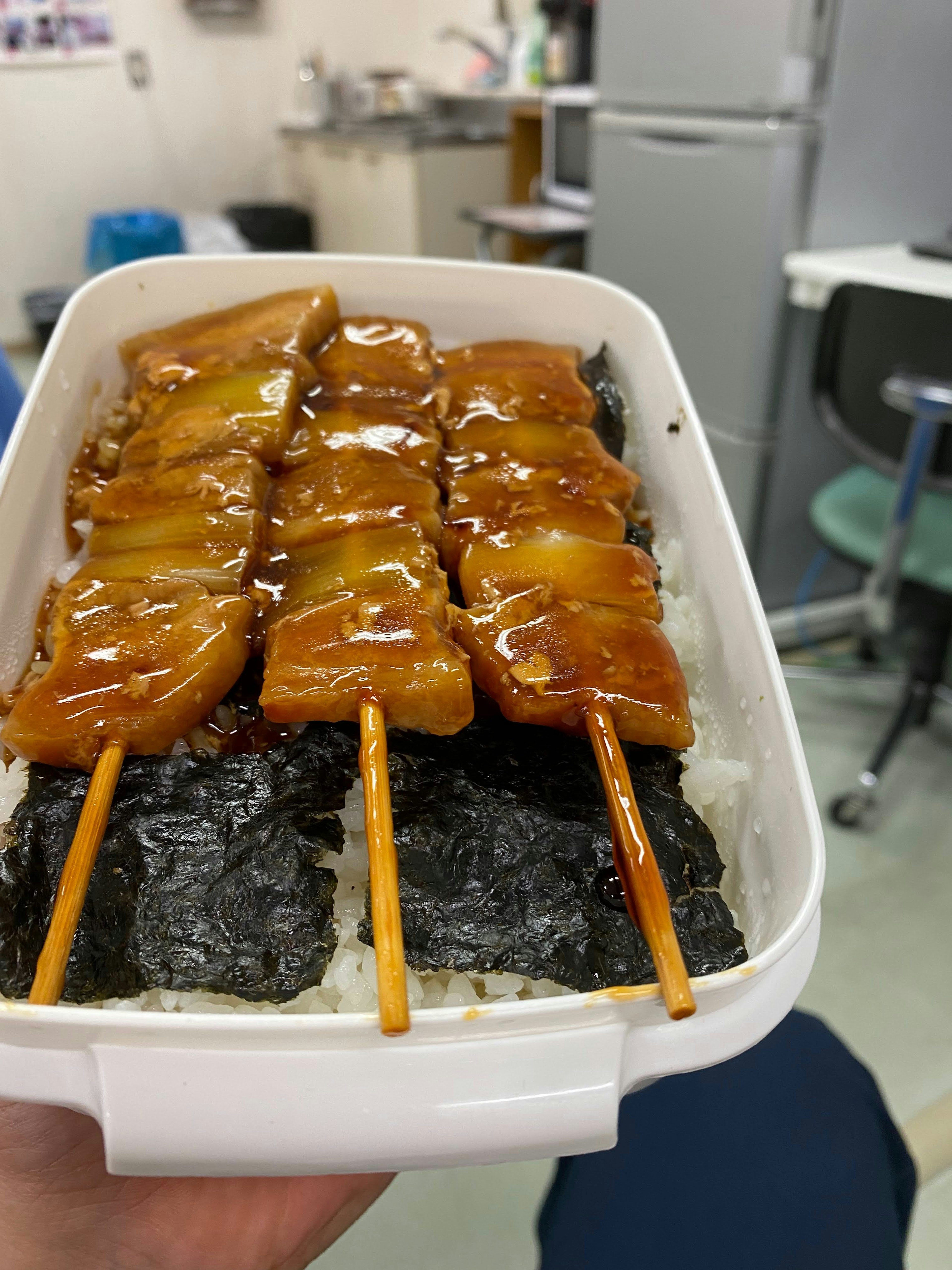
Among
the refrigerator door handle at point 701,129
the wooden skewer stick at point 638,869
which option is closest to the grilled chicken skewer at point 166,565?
the wooden skewer stick at point 638,869

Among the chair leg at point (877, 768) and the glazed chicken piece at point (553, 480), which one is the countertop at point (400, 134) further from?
the glazed chicken piece at point (553, 480)

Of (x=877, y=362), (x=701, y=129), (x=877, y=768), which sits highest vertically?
(x=701, y=129)

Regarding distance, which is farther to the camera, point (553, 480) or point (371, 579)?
point (553, 480)

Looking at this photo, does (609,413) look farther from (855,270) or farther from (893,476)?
(855,270)

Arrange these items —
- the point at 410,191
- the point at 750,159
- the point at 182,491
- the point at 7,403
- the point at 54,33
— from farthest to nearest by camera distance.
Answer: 1. the point at 54,33
2. the point at 410,191
3. the point at 750,159
4. the point at 7,403
5. the point at 182,491

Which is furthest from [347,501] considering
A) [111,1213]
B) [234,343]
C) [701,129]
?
[701,129]

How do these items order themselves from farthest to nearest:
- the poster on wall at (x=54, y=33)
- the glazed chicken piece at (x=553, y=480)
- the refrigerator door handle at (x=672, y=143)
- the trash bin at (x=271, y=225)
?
the trash bin at (x=271, y=225) → the poster on wall at (x=54, y=33) → the refrigerator door handle at (x=672, y=143) → the glazed chicken piece at (x=553, y=480)

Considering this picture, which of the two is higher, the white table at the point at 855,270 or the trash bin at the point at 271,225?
the white table at the point at 855,270
